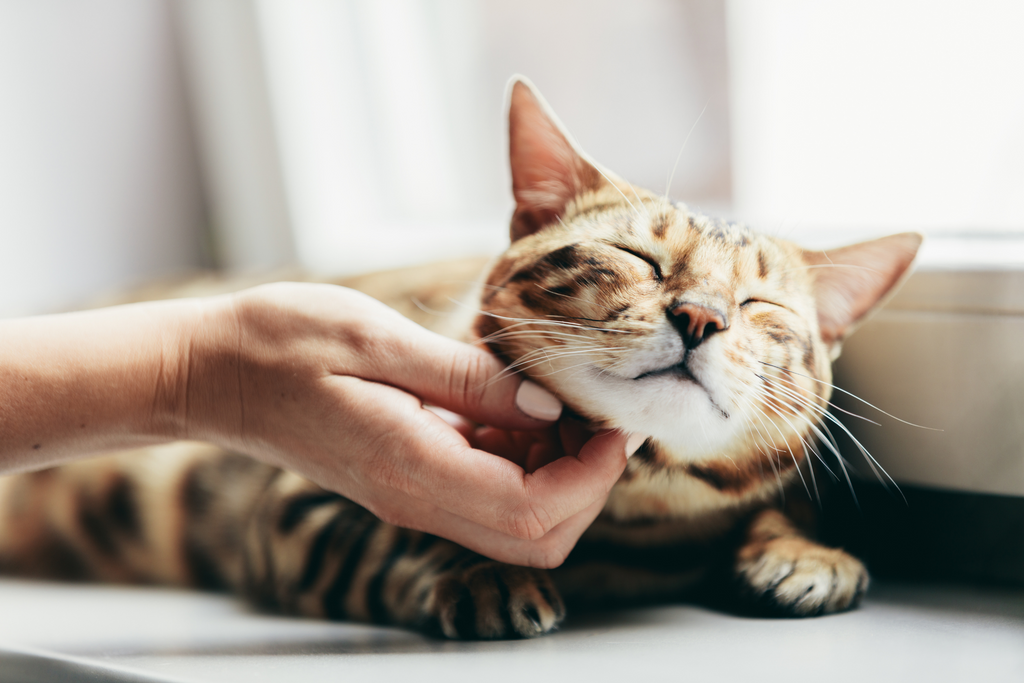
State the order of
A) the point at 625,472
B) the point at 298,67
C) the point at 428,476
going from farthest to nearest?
the point at 298,67, the point at 625,472, the point at 428,476

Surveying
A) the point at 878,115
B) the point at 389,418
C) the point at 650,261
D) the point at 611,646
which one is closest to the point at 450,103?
the point at 878,115

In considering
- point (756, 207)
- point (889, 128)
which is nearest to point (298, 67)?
point (756, 207)

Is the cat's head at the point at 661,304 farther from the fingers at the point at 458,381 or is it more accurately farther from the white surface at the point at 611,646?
the white surface at the point at 611,646

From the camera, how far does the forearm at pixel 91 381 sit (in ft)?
2.26

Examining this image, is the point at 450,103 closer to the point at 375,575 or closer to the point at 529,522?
the point at 375,575

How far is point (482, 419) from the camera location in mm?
704

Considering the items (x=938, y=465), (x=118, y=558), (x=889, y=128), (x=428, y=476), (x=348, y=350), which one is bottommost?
(x=118, y=558)

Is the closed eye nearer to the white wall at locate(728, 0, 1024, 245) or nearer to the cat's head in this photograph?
the cat's head

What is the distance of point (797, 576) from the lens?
76cm

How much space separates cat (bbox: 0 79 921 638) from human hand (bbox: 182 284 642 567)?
49 mm

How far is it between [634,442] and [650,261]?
0.18 meters

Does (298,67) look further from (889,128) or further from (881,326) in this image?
(881,326)

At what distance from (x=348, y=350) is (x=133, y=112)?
152cm

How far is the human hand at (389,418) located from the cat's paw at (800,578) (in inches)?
7.9
